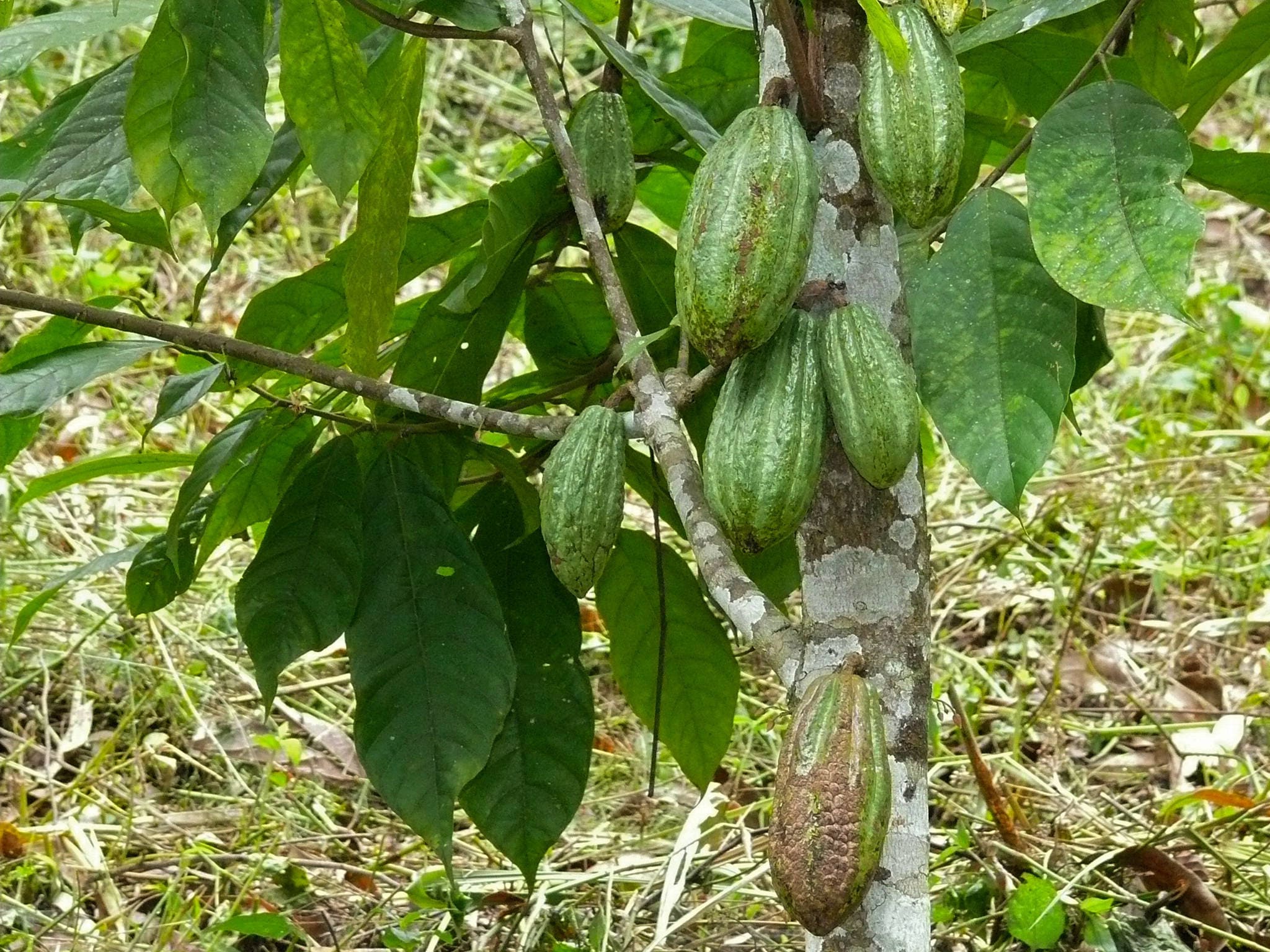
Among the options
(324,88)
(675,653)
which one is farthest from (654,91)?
(675,653)

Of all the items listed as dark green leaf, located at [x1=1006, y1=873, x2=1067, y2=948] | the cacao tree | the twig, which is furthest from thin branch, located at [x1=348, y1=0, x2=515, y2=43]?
dark green leaf, located at [x1=1006, y1=873, x2=1067, y2=948]

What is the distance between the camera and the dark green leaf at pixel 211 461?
1356mm

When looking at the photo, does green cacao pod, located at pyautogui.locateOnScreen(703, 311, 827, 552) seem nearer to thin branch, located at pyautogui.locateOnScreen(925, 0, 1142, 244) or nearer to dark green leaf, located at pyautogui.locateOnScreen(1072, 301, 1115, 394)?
thin branch, located at pyautogui.locateOnScreen(925, 0, 1142, 244)

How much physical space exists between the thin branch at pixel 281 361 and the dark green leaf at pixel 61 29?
1.00ft

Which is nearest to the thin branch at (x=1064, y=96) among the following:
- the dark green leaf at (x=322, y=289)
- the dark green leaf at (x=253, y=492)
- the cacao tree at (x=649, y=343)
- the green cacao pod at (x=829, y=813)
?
the cacao tree at (x=649, y=343)

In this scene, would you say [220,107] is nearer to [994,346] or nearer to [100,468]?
[100,468]

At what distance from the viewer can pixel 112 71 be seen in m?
1.49

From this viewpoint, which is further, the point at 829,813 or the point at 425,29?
the point at 425,29

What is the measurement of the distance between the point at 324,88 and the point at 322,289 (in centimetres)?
37

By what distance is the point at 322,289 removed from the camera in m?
1.57

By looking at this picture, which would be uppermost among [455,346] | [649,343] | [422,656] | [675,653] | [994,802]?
[649,343]

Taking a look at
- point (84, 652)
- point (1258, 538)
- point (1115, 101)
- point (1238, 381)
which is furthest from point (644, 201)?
point (1238, 381)

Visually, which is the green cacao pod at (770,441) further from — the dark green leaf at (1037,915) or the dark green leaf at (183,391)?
the dark green leaf at (1037,915)

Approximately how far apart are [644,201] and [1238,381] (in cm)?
234
